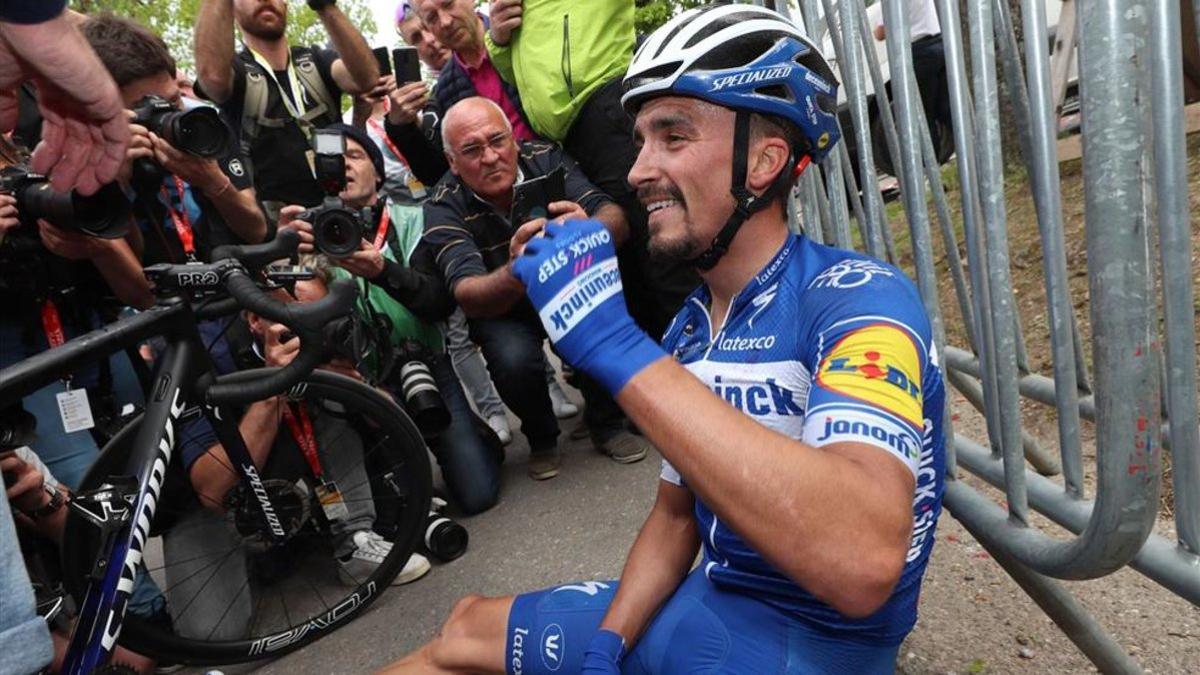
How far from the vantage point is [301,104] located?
14.2 feet

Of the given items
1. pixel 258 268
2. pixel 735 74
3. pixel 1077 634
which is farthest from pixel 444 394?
pixel 1077 634

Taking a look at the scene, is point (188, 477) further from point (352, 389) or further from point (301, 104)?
point (301, 104)

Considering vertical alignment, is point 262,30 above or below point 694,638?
above

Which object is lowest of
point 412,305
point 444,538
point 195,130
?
point 444,538

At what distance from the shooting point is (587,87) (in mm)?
3834

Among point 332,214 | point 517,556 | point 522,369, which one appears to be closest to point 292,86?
point 332,214

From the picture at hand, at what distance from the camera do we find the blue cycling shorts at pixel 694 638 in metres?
1.58

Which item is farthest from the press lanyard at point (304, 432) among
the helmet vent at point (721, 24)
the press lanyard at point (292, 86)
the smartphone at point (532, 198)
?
the helmet vent at point (721, 24)

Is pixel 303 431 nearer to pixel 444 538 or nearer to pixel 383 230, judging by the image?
pixel 444 538

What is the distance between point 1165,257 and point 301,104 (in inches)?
166

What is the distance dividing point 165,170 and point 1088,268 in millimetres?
3464

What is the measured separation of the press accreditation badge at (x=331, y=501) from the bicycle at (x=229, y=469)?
3 cm

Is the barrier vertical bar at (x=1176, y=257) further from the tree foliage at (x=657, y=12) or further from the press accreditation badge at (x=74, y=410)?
the tree foliage at (x=657, y=12)

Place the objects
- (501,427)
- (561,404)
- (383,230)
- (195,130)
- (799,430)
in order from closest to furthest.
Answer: (799,430)
(195,130)
(383,230)
(501,427)
(561,404)
